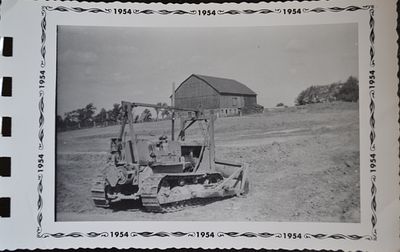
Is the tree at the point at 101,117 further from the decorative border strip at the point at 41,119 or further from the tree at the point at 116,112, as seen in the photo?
the decorative border strip at the point at 41,119

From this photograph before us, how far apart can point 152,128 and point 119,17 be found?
0.31 m

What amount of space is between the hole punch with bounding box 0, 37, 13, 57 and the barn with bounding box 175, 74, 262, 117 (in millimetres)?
449

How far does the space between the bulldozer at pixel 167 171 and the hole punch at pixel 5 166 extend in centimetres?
22

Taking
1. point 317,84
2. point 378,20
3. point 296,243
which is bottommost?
point 296,243

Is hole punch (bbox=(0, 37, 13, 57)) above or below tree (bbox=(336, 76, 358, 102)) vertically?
above

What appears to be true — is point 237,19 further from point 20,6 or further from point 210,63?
point 20,6

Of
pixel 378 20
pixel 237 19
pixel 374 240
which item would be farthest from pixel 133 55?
pixel 374 240

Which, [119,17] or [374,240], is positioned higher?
[119,17]

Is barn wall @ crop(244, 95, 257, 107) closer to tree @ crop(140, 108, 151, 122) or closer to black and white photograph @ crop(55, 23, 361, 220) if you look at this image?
black and white photograph @ crop(55, 23, 361, 220)

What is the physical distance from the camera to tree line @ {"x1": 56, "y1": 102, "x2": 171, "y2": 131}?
1083 mm

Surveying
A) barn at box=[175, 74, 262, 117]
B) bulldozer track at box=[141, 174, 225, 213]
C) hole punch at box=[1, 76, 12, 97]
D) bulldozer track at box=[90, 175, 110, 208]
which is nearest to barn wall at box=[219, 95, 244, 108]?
barn at box=[175, 74, 262, 117]

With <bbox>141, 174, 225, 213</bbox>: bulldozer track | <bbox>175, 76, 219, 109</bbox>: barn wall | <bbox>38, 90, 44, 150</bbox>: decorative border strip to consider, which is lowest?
<bbox>141, 174, 225, 213</bbox>: bulldozer track

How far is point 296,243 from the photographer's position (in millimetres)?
1065

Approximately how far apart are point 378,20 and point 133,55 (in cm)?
64
